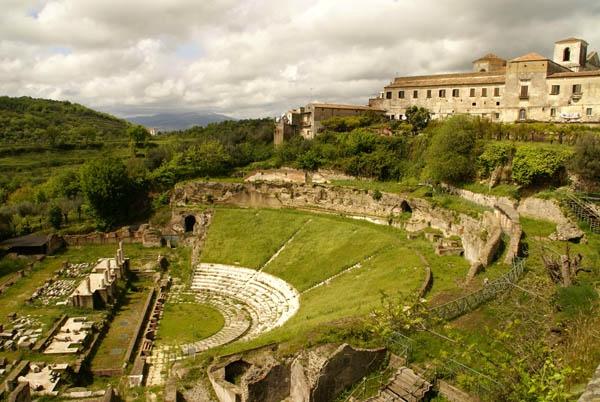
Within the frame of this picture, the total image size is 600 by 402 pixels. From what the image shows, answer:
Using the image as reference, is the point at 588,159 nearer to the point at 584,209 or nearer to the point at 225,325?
the point at 584,209

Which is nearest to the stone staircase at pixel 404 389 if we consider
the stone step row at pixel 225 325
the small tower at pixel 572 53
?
the stone step row at pixel 225 325

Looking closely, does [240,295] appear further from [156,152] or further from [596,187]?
[156,152]

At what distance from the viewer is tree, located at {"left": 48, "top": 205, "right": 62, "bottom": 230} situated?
161ft

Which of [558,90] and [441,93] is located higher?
[441,93]

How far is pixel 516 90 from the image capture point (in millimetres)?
46719

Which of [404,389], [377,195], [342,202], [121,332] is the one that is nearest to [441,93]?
[377,195]

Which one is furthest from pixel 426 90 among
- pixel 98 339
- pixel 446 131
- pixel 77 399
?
pixel 77 399

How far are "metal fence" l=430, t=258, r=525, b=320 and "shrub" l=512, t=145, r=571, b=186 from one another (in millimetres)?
14168

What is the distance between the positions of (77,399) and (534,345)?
1722 cm

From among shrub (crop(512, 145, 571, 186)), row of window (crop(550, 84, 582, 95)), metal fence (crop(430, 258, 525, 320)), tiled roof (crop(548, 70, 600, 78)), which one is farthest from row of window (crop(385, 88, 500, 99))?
metal fence (crop(430, 258, 525, 320))

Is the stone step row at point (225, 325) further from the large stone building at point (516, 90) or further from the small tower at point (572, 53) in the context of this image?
the small tower at point (572, 53)

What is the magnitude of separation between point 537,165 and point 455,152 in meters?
6.82

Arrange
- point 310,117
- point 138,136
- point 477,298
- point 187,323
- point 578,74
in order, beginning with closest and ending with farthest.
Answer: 1. point 477,298
2. point 187,323
3. point 578,74
4. point 310,117
5. point 138,136

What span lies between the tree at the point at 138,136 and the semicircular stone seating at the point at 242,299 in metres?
52.8
